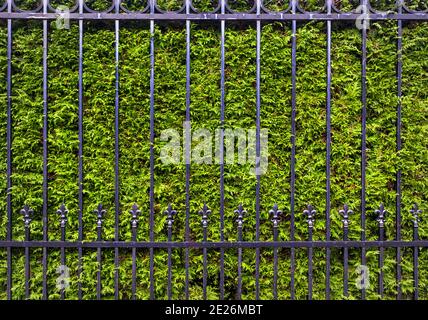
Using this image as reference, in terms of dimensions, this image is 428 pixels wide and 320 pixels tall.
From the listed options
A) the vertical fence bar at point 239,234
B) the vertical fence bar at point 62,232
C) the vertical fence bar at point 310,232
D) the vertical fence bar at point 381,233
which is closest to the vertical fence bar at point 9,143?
the vertical fence bar at point 62,232

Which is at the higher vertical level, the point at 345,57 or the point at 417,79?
the point at 345,57

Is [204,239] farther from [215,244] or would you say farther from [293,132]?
[293,132]

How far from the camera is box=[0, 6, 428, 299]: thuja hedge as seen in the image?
8.74 feet

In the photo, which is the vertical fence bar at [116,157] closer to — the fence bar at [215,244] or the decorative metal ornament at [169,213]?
the fence bar at [215,244]

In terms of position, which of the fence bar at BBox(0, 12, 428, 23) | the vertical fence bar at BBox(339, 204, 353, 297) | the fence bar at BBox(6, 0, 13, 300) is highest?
the fence bar at BBox(0, 12, 428, 23)

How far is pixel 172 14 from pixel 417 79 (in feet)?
6.68

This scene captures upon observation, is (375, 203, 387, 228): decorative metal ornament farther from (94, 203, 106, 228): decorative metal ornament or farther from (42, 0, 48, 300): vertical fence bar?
Answer: (42, 0, 48, 300): vertical fence bar

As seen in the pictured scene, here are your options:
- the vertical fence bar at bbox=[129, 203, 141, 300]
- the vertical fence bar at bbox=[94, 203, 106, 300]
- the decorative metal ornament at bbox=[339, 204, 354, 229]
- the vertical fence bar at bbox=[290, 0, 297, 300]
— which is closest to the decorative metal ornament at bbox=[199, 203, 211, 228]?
the vertical fence bar at bbox=[129, 203, 141, 300]

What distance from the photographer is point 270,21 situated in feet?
8.78

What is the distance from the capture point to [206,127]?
105 inches

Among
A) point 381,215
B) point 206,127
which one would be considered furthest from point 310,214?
point 206,127

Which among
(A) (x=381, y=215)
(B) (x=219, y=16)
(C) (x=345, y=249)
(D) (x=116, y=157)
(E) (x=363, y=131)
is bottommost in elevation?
(C) (x=345, y=249)

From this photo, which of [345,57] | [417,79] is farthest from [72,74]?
[417,79]
